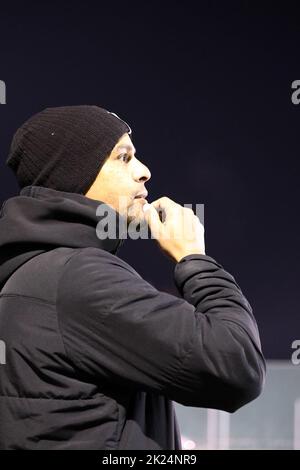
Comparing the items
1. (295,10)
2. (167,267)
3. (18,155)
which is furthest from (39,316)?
(295,10)

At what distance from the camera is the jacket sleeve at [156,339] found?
32.6 inches

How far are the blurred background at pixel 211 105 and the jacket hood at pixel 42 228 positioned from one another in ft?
5.58

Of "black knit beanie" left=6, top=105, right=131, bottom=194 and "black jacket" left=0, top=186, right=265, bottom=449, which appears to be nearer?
"black jacket" left=0, top=186, right=265, bottom=449

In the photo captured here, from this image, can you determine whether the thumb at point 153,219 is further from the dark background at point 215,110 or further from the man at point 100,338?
the dark background at point 215,110

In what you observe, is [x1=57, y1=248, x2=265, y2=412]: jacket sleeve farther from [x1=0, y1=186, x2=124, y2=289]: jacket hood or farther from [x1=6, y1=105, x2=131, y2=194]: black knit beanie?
[x1=6, y1=105, x2=131, y2=194]: black knit beanie

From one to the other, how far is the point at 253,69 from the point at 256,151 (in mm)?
306

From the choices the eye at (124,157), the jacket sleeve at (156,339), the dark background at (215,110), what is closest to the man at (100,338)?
the jacket sleeve at (156,339)

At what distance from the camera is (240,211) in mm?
2730

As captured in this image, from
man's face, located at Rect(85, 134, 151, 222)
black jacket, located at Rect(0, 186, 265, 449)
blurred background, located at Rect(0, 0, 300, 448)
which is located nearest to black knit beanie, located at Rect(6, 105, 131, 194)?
man's face, located at Rect(85, 134, 151, 222)

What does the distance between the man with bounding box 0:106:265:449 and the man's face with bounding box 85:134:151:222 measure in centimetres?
7

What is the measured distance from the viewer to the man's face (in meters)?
1.05

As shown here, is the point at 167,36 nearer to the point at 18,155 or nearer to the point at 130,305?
the point at 18,155

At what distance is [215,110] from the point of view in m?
2.75

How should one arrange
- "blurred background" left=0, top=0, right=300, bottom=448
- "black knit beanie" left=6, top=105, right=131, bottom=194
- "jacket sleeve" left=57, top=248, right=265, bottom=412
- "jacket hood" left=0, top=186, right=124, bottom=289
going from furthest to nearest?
"blurred background" left=0, top=0, right=300, bottom=448 → "black knit beanie" left=6, top=105, right=131, bottom=194 → "jacket hood" left=0, top=186, right=124, bottom=289 → "jacket sleeve" left=57, top=248, right=265, bottom=412
